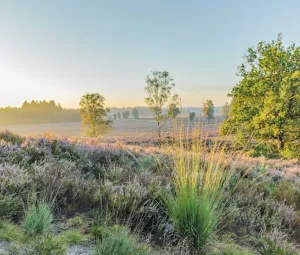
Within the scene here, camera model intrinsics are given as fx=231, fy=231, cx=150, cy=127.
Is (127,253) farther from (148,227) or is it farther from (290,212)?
(290,212)

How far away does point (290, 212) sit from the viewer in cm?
457

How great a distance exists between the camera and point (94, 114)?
42438mm

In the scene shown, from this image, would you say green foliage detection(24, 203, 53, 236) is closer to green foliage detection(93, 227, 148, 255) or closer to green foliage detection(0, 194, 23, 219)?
green foliage detection(0, 194, 23, 219)

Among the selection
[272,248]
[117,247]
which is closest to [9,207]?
[117,247]

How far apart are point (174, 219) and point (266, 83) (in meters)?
19.4

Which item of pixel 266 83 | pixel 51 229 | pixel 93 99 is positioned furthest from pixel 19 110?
pixel 51 229

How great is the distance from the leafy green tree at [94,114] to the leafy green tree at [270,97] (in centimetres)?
2736

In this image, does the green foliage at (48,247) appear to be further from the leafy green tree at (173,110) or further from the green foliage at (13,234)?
the leafy green tree at (173,110)

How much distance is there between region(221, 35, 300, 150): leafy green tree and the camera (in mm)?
17547

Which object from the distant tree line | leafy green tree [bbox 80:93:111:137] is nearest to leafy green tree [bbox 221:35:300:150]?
leafy green tree [bbox 80:93:111:137]

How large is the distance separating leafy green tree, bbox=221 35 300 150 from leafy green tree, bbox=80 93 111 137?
2736cm

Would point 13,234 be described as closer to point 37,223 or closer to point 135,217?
point 37,223

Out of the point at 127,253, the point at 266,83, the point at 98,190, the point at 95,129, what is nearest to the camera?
the point at 127,253

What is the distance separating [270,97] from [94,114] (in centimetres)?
3139
